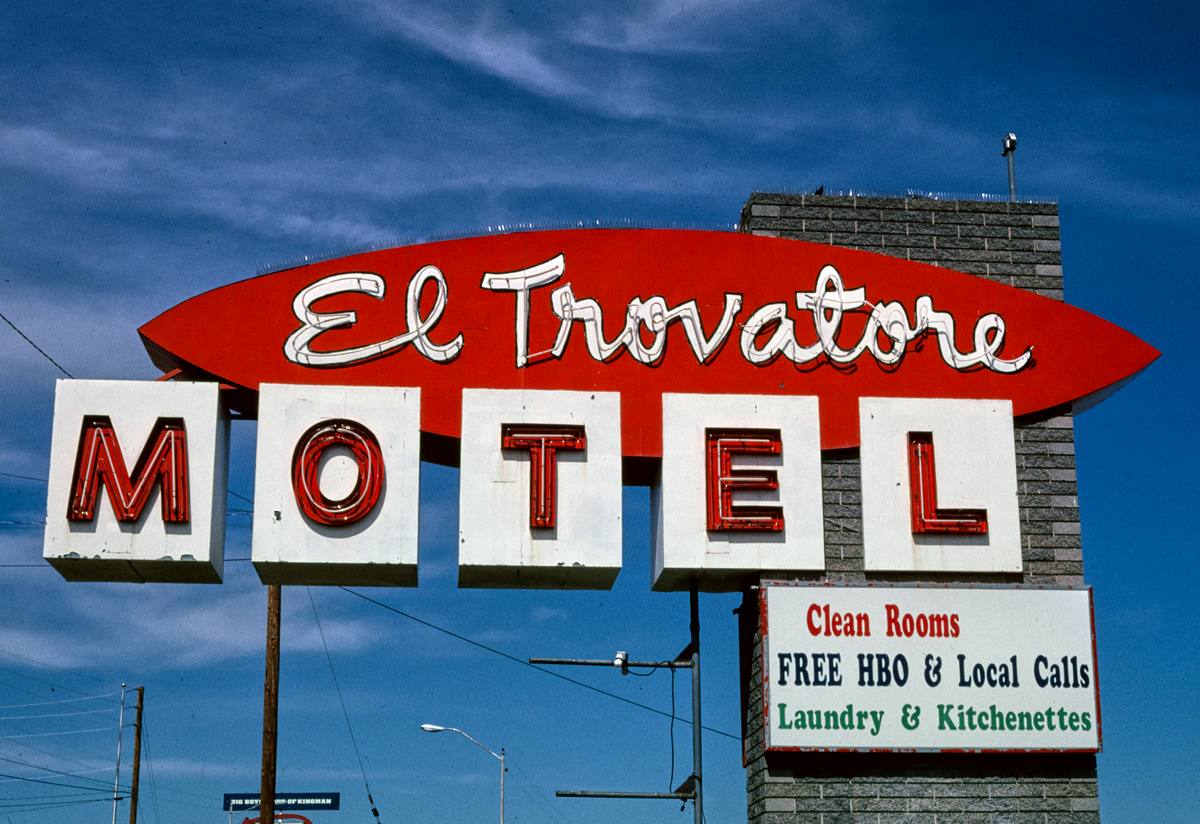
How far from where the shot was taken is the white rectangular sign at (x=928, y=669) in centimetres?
1731

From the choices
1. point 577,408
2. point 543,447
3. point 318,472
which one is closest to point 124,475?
point 318,472

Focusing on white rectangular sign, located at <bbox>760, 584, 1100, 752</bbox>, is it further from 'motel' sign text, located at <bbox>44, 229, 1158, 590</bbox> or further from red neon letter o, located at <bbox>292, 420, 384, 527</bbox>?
red neon letter o, located at <bbox>292, 420, 384, 527</bbox>

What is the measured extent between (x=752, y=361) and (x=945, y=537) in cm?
300

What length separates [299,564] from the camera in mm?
17781

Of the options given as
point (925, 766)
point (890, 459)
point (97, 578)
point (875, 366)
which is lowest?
point (925, 766)

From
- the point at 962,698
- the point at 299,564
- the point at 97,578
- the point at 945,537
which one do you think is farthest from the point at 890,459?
the point at 97,578

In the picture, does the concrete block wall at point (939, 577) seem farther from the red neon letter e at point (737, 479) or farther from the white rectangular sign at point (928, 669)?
the red neon letter e at point (737, 479)

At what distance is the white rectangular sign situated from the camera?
56.8 ft

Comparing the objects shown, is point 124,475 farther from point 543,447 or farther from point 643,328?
point 643,328

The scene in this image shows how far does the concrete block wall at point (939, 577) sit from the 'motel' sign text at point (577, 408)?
26 cm

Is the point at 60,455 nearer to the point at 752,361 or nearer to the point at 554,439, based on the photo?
the point at 554,439

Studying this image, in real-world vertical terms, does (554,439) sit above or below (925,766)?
above

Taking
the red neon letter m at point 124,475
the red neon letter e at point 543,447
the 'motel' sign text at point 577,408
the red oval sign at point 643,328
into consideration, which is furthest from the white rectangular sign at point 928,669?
the red neon letter m at point 124,475

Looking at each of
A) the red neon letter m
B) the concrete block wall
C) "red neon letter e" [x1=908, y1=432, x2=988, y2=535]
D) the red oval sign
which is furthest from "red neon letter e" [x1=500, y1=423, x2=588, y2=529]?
"red neon letter e" [x1=908, y1=432, x2=988, y2=535]
